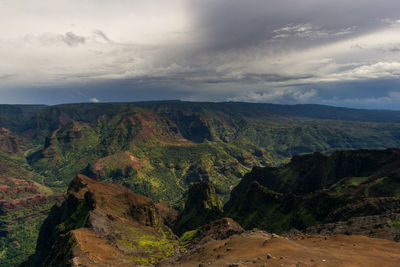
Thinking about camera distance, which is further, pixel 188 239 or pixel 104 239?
pixel 188 239

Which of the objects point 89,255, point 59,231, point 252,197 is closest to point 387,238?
point 89,255

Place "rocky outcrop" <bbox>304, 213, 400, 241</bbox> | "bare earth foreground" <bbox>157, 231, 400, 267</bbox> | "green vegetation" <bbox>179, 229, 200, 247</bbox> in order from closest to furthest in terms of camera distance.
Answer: "bare earth foreground" <bbox>157, 231, 400, 267</bbox> → "rocky outcrop" <bbox>304, 213, 400, 241</bbox> → "green vegetation" <bbox>179, 229, 200, 247</bbox>

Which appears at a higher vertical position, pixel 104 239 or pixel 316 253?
pixel 316 253

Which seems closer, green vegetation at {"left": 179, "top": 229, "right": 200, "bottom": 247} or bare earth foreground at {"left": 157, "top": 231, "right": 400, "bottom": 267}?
bare earth foreground at {"left": 157, "top": 231, "right": 400, "bottom": 267}

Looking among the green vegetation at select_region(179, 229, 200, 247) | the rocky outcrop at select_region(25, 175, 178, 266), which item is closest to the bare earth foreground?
the rocky outcrop at select_region(25, 175, 178, 266)

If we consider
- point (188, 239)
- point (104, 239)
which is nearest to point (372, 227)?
point (188, 239)

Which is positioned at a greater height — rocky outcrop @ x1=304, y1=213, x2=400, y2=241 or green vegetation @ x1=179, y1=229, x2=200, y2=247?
rocky outcrop @ x1=304, y1=213, x2=400, y2=241

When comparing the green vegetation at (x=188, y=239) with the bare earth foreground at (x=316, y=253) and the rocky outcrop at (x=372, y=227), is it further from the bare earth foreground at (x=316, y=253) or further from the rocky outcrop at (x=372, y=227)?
the rocky outcrop at (x=372, y=227)

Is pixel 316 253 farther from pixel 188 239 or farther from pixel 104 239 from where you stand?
pixel 188 239

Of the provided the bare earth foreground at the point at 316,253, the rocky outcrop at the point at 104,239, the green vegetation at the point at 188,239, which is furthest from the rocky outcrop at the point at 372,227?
the green vegetation at the point at 188,239

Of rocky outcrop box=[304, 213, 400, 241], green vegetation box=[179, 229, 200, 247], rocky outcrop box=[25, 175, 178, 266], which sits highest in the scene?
rocky outcrop box=[304, 213, 400, 241]

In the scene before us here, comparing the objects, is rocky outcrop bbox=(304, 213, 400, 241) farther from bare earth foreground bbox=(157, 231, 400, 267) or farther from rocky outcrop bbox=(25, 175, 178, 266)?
rocky outcrop bbox=(25, 175, 178, 266)

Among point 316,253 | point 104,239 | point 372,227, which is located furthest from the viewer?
point 104,239

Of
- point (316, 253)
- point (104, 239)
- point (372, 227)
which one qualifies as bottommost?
point (104, 239)
